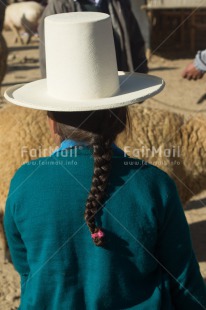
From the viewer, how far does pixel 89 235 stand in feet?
5.65

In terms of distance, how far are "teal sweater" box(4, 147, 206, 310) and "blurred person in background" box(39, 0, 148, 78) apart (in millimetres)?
2949

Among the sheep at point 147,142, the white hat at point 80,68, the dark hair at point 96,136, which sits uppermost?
the white hat at point 80,68

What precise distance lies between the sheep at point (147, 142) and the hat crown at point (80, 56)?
1886mm

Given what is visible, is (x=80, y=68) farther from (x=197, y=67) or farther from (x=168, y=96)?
(x=168, y=96)

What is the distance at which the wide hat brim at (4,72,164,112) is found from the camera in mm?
1788

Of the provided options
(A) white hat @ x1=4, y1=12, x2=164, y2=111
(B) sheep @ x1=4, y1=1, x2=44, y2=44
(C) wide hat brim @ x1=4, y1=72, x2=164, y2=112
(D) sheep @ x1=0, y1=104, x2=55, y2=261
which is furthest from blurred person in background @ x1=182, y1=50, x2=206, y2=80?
(B) sheep @ x1=4, y1=1, x2=44, y2=44

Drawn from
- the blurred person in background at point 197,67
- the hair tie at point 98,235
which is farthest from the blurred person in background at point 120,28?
the hair tie at point 98,235

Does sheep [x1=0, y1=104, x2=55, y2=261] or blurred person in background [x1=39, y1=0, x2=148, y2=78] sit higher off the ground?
blurred person in background [x1=39, y1=0, x2=148, y2=78]

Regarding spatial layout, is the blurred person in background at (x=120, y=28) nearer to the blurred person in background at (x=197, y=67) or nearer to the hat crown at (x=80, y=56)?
the blurred person in background at (x=197, y=67)

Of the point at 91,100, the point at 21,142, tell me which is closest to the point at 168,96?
the point at 21,142

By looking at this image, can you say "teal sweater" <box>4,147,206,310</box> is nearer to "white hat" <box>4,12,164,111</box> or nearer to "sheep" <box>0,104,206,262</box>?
"white hat" <box>4,12,164,111</box>

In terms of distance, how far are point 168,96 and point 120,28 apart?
12.8 feet

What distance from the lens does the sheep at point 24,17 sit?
1358cm

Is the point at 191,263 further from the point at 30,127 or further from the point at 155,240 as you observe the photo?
the point at 30,127
